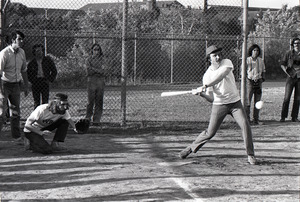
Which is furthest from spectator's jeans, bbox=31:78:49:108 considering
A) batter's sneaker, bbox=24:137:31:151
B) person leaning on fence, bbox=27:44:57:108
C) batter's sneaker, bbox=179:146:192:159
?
batter's sneaker, bbox=179:146:192:159

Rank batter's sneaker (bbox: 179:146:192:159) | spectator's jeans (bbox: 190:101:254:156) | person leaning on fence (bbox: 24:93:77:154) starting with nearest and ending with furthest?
1. spectator's jeans (bbox: 190:101:254:156)
2. batter's sneaker (bbox: 179:146:192:159)
3. person leaning on fence (bbox: 24:93:77:154)

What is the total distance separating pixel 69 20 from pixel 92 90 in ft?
35.1

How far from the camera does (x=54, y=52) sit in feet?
70.4

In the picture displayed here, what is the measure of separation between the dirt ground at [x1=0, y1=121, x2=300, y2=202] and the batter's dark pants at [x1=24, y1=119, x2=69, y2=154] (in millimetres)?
122

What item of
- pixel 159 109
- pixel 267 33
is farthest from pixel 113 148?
pixel 267 33

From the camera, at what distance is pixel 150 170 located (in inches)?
284

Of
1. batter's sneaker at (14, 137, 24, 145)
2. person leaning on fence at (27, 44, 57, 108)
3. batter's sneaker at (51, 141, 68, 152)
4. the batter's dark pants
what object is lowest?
batter's sneaker at (14, 137, 24, 145)

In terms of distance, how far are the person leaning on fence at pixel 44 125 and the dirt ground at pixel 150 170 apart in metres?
0.17

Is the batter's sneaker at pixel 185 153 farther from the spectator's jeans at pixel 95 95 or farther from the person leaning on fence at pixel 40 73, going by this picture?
the person leaning on fence at pixel 40 73

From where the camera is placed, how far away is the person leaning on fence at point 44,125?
8438 mm

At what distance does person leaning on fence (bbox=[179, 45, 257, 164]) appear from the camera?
7617 millimetres

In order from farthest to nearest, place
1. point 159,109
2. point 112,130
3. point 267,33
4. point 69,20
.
Result: point 267,33 → point 69,20 → point 159,109 → point 112,130

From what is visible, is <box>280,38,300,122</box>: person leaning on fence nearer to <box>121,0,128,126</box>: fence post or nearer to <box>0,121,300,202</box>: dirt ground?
<box>0,121,300,202</box>: dirt ground

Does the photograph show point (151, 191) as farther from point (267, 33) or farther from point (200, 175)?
point (267, 33)
